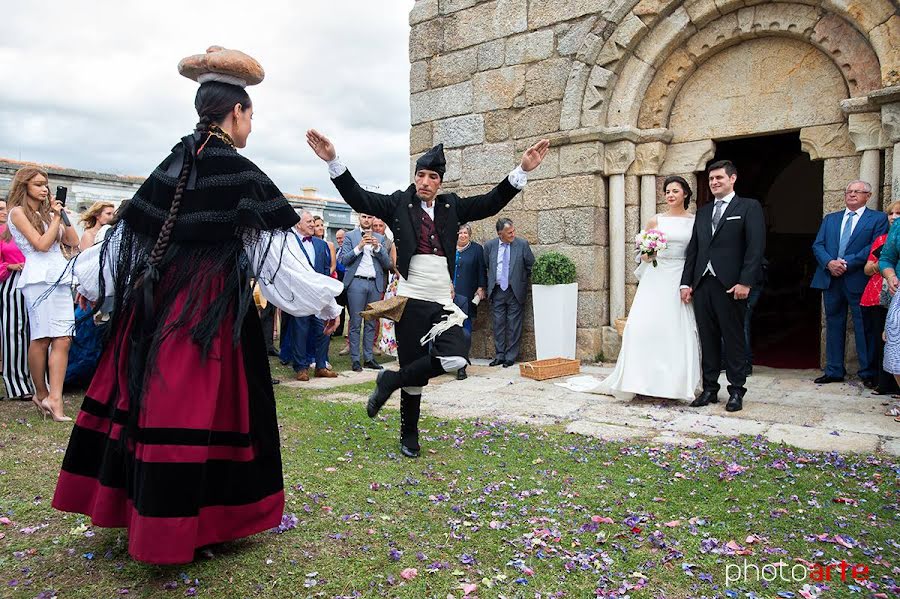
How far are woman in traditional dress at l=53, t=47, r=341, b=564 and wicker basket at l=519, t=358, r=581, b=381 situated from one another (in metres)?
4.43

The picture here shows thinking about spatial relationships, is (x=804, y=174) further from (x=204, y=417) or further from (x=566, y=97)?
(x=204, y=417)

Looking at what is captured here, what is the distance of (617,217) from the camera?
773 centimetres

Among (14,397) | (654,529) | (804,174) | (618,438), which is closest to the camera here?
(654,529)

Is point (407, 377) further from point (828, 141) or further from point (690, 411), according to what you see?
point (828, 141)

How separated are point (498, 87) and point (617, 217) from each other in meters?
2.16

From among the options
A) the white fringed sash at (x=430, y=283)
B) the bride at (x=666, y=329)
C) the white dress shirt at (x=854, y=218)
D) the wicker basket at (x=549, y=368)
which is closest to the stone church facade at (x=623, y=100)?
the white dress shirt at (x=854, y=218)

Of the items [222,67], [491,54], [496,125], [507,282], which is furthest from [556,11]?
[222,67]

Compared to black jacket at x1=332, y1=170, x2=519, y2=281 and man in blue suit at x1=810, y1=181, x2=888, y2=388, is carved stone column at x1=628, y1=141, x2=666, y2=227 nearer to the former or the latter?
man in blue suit at x1=810, y1=181, x2=888, y2=388

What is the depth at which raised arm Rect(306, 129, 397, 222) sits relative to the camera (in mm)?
3652

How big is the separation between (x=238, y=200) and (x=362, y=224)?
565cm

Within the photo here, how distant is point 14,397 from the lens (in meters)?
5.79

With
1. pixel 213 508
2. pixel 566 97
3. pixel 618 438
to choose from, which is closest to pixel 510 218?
pixel 566 97

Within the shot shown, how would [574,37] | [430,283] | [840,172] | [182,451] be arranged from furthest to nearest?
[574,37] → [840,172] → [430,283] → [182,451]

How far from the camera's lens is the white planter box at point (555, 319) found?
764 cm
